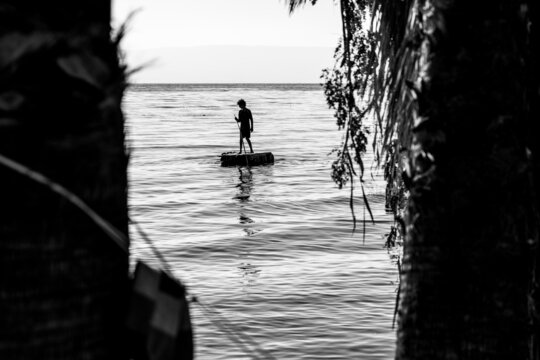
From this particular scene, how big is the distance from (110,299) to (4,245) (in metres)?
0.30

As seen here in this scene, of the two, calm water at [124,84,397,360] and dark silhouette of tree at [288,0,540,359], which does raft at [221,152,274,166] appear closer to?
calm water at [124,84,397,360]

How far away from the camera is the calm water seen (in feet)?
33.5

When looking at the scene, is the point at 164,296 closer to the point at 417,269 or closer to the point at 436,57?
the point at 417,269

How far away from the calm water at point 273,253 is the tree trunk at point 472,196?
3.53 feet

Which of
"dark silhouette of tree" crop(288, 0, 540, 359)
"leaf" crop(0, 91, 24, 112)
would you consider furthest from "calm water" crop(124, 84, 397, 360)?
"dark silhouette of tree" crop(288, 0, 540, 359)

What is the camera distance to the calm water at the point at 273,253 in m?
10.2

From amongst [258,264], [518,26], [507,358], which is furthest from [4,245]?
[258,264]

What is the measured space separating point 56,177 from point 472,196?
4.88ft

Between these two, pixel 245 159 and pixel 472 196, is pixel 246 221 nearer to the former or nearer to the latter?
pixel 245 159

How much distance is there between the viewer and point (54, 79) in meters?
1.88

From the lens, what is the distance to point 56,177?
1.88m

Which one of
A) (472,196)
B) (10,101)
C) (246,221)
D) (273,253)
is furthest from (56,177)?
(246,221)

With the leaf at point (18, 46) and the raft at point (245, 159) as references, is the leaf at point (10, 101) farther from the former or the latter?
the raft at point (245, 159)

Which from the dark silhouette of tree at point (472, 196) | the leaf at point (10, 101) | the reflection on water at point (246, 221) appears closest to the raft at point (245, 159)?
the reflection on water at point (246, 221)
